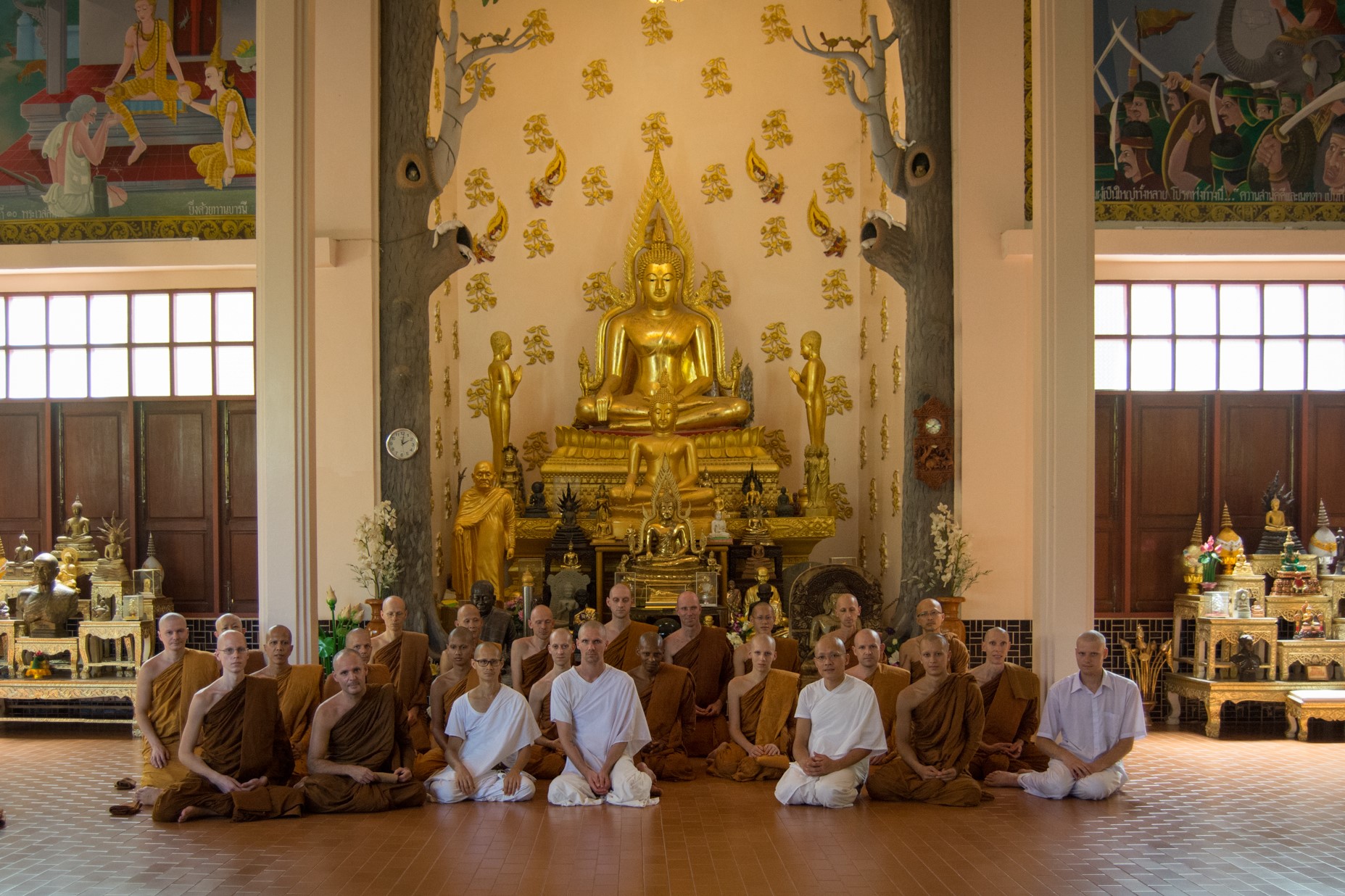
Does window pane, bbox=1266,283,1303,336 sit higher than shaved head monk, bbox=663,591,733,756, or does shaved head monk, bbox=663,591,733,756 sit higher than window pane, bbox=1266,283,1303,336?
window pane, bbox=1266,283,1303,336

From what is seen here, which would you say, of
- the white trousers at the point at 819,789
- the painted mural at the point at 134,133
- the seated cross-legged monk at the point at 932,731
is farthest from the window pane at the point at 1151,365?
the painted mural at the point at 134,133

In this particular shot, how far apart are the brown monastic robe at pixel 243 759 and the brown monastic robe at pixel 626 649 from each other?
7.59 ft

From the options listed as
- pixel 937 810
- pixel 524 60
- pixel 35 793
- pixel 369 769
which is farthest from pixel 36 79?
pixel 937 810

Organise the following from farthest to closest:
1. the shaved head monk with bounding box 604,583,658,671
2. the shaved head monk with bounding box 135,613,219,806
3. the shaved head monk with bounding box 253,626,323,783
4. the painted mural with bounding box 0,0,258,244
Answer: the painted mural with bounding box 0,0,258,244 → the shaved head monk with bounding box 604,583,658,671 → the shaved head monk with bounding box 253,626,323,783 → the shaved head monk with bounding box 135,613,219,806

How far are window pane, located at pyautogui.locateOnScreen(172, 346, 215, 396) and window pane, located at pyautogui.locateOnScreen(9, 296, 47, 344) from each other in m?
1.23

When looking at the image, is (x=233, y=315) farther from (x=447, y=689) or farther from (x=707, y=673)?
(x=707, y=673)

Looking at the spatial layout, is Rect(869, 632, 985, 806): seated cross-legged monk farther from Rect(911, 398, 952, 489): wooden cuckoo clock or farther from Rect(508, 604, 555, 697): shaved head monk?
Rect(911, 398, 952, 489): wooden cuckoo clock

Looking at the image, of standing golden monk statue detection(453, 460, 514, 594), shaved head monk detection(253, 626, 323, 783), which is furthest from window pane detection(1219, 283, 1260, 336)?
shaved head monk detection(253, 626, 323, 783)

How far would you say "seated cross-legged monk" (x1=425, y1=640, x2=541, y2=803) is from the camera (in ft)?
23.5

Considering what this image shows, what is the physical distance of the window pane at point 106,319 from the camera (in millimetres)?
11695

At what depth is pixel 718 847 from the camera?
626cm

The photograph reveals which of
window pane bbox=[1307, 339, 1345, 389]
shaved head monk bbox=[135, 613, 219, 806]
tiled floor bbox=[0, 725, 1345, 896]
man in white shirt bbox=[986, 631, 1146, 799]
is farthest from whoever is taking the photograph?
window pane bbox=[1307, 339, 1345, 389]

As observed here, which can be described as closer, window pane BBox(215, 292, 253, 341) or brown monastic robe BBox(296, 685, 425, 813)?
brown monastic robe BBox(296, 685, 425, 813)

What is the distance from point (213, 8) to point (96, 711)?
5.96 metres
